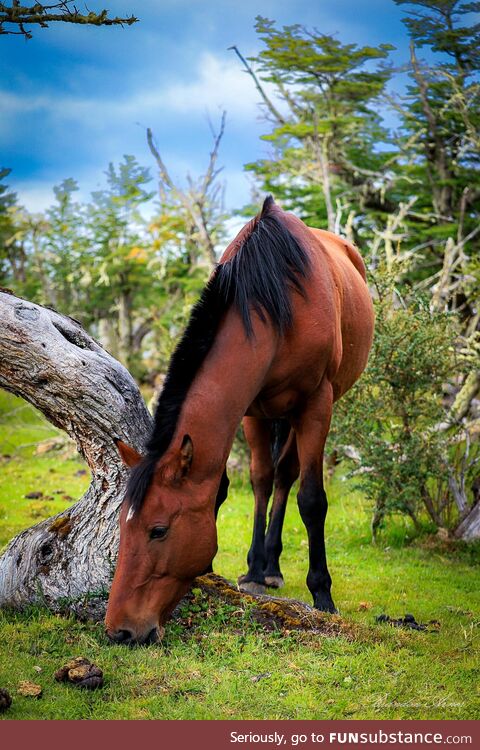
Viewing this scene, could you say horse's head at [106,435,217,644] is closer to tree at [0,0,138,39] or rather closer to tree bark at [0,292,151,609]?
tree bark at [0,292,151,609]

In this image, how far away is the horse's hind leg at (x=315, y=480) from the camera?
496 cm

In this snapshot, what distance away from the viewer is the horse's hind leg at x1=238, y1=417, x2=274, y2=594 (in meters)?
5.79

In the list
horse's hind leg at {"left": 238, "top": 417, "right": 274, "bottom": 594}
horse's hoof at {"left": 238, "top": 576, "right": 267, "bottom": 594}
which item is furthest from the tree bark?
horse's hoof at {"left": 238, "top": 576, "right": 267, "bottom": 594}

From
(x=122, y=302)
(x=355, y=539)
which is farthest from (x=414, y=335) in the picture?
(x=122, y=302)

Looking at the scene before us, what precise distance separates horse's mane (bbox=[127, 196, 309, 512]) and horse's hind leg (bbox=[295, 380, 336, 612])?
0.72 m

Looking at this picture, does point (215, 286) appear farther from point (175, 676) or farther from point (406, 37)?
point (406, 37)

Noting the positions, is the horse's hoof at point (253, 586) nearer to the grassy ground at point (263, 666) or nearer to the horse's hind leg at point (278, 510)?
the horse's hind leg at point (278, 510)

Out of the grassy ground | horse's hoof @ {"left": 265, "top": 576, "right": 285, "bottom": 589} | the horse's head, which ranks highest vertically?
the horse's head

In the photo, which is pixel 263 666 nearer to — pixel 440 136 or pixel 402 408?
pixel 402 408

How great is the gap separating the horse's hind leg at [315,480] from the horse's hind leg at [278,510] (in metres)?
0.83

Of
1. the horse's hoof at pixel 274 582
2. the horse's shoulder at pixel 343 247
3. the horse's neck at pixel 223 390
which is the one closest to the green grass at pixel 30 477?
the horse's hoof at pixel 274 582

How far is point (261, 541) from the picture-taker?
5.90 m

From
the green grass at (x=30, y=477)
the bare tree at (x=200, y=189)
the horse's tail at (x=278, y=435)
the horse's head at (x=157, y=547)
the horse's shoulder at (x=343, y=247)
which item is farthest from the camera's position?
the bare tree at (x=200, y=189)

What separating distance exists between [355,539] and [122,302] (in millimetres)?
11507
